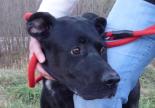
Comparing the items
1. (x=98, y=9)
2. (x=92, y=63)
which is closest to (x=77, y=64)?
(x=92, y=63)

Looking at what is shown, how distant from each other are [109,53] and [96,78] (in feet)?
1.03

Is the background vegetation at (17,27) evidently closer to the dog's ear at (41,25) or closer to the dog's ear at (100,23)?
the dog's ear at (100,23)

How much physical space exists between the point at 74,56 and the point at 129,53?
0.32 m

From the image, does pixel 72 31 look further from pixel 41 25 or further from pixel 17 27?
pixel 17 27

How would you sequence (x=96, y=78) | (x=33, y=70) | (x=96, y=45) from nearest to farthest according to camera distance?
(x=96, y=78) < (x=96, y=45) < (x=33, y=70)

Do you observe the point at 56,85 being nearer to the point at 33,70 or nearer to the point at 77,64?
the point at 33,70

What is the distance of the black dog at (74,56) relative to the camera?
230 centimetres

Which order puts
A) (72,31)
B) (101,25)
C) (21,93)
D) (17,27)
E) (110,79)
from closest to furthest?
1. (110,79)
2. (72,31)
3. (101,25)
4. (21,93)
5. (17,27)

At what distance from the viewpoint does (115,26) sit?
2.62 meters

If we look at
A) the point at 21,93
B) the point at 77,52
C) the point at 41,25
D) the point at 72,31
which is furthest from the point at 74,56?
the point at 21,93

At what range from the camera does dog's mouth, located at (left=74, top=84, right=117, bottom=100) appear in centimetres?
229

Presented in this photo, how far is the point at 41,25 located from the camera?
2574 mm

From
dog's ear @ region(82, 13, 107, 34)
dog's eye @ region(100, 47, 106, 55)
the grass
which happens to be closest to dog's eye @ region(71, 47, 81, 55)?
dog's eye @ region(100, 47, 106, 55)

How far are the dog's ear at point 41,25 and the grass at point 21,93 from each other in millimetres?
1789
